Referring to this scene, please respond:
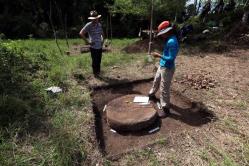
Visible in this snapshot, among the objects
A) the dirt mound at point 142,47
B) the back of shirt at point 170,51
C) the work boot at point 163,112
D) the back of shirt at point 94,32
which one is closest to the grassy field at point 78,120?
the work boot at point 163,112

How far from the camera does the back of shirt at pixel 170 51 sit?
165 inches

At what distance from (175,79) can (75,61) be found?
265cm

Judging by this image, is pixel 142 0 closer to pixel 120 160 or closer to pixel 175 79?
pixel 175 79

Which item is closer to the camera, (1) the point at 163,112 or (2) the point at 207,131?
(2) the point at 207,131

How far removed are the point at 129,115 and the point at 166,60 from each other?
3.38 feet

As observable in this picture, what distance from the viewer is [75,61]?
7129 mm

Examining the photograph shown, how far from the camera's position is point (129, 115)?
4422 mm

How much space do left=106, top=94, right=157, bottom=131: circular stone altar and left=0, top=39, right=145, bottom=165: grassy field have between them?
0.36 meters

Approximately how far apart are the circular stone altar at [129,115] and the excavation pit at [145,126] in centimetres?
7

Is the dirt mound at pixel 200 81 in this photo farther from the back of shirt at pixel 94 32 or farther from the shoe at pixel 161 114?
the back of shirt at pixel 94 32

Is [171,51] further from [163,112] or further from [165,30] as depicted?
[163,112]

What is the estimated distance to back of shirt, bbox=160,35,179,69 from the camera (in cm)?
418

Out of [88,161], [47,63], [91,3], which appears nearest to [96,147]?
[88,161]

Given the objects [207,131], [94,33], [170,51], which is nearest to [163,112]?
[207,131]
